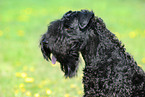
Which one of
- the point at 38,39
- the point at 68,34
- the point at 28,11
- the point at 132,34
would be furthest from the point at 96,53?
the point at 28,11

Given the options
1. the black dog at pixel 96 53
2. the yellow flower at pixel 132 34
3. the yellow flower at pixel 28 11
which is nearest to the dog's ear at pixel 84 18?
the black dog at pixel 96 53

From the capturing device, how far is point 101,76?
11.9 feet

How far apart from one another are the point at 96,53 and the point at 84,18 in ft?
1.94

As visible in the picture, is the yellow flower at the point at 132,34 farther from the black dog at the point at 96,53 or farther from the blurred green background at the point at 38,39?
the black dog at the point at 96,53

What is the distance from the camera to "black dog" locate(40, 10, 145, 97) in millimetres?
3562

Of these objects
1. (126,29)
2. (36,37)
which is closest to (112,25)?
(126,29)

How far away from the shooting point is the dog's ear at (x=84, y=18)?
3574mm

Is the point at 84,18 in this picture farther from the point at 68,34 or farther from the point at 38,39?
the point at 38,39

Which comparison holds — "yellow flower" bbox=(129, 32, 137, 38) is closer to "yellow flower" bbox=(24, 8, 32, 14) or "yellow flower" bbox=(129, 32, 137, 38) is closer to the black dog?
"yellow flower" bbox=(24, 8, 32, 14)

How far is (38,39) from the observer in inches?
425

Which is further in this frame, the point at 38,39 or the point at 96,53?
the point at 38,39

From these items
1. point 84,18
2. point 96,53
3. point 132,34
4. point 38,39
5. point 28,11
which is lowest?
point 96,53

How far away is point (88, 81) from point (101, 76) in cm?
25

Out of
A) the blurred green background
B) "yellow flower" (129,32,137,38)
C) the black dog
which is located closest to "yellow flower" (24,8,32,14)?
the blurred green background
